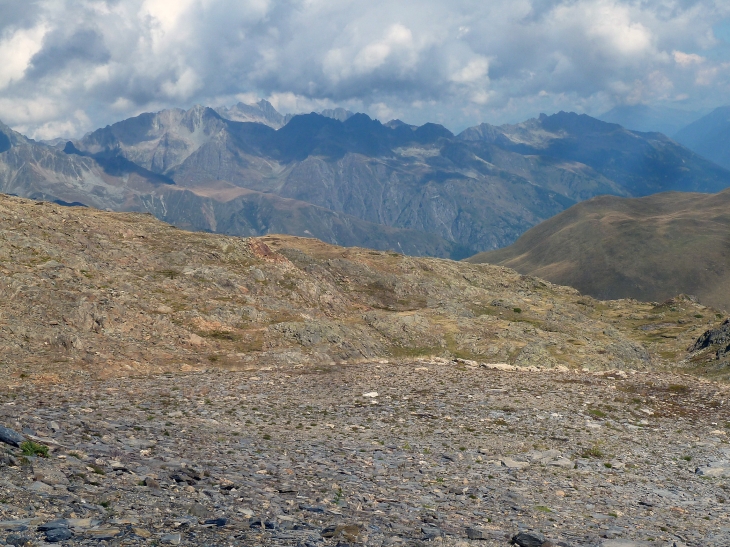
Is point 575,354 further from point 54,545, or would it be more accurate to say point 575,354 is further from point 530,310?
point 54,545

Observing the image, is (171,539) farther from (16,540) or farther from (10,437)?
(10,437)

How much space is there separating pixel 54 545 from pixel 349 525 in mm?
7740

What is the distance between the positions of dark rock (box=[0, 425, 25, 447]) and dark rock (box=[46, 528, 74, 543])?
7.09 metres

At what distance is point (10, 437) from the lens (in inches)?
779

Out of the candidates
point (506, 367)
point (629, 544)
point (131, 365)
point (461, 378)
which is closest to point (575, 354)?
point (506, 367)

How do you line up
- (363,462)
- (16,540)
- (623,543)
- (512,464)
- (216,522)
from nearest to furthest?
(16,540)
(216,522)
(623,543)
(363,462)
(512,464)

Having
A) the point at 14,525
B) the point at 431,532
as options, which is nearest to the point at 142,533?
the point at 14,525

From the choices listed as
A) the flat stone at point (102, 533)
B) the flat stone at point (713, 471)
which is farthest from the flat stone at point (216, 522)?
the flat stone at point (713, 471)

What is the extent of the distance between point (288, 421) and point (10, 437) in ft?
46.7

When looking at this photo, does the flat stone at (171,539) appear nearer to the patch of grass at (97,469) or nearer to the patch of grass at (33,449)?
the patch of grass at (97,469)

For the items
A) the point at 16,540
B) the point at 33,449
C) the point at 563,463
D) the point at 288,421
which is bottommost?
the point at 563,463

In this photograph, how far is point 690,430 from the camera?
33.4 meters

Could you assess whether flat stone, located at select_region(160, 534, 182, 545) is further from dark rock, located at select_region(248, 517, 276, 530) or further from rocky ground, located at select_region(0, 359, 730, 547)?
dark rock, located at select_region(248, 517, 276, 530)

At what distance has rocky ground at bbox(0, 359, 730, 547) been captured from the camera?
655 inches
